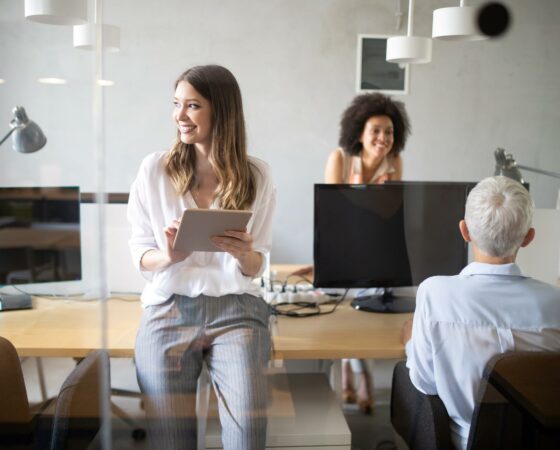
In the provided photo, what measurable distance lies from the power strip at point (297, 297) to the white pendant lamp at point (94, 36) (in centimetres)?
77

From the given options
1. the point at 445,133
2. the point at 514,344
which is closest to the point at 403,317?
the point at 514,344

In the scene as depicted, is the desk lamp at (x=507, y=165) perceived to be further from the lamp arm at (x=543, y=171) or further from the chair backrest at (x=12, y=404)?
the chair backrest at (x=12, y=404)

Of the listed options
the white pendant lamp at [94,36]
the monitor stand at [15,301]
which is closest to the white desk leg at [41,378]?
the monitor stand at [15,301]

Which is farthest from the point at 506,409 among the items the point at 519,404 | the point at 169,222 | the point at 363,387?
the point at 169,222

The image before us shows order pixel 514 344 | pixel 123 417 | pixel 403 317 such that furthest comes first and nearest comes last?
pixel 403 317, pixel 123 417, pixel 514 344

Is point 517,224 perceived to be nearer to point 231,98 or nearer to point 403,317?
point 403,317

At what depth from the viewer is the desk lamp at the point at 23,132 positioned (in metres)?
1.35

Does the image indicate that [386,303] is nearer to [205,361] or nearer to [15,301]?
[205,361]

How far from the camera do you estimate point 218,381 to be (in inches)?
57.9

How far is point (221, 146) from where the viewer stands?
136 centimetres

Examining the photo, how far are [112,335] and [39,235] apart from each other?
1.00ft

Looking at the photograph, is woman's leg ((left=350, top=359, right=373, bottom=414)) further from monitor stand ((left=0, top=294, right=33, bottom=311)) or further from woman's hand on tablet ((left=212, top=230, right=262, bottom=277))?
monitor stand ((left=0, top=294, right=33, bottom=311))

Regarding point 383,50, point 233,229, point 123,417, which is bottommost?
point 123,417

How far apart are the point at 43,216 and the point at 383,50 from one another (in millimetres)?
876
